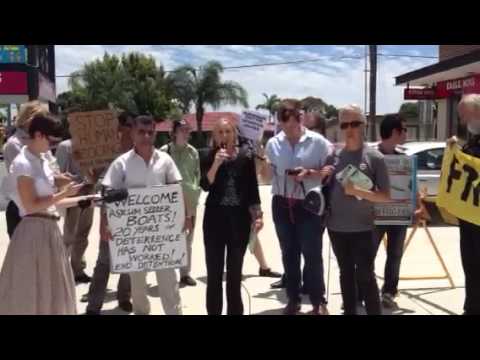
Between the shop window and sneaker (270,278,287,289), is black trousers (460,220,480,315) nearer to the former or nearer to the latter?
sneaker (270,278,287,289)

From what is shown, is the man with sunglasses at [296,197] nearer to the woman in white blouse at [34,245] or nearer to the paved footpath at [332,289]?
the paved footpath at [332,289]

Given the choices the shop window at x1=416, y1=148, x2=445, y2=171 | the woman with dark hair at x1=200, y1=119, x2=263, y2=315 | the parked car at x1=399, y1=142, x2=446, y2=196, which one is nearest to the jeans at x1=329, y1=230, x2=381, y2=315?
the woman with dark hair at x1=200, y1=119, x2=263, y2=315

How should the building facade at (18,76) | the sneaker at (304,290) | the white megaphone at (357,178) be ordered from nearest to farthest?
the white megaphone at (357,178), the sneaker at (304,290), the building facade at (18,76)

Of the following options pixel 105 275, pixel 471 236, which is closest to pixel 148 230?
pixel 105 275

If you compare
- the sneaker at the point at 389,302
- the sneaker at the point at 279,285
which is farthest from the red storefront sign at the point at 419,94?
the sneaker at the point at 389,302

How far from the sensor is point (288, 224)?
4949 mm

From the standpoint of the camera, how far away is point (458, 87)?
20.9 metres

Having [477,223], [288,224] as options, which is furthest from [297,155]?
[477,223]

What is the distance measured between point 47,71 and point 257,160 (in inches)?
1109

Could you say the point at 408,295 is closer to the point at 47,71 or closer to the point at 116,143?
the point at 116,143

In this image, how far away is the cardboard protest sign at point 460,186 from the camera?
4.45 meters

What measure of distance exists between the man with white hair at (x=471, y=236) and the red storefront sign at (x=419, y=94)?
66.4 ft

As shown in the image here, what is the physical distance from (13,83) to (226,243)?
17453 mm

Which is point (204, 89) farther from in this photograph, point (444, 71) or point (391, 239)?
point (391, 239)
